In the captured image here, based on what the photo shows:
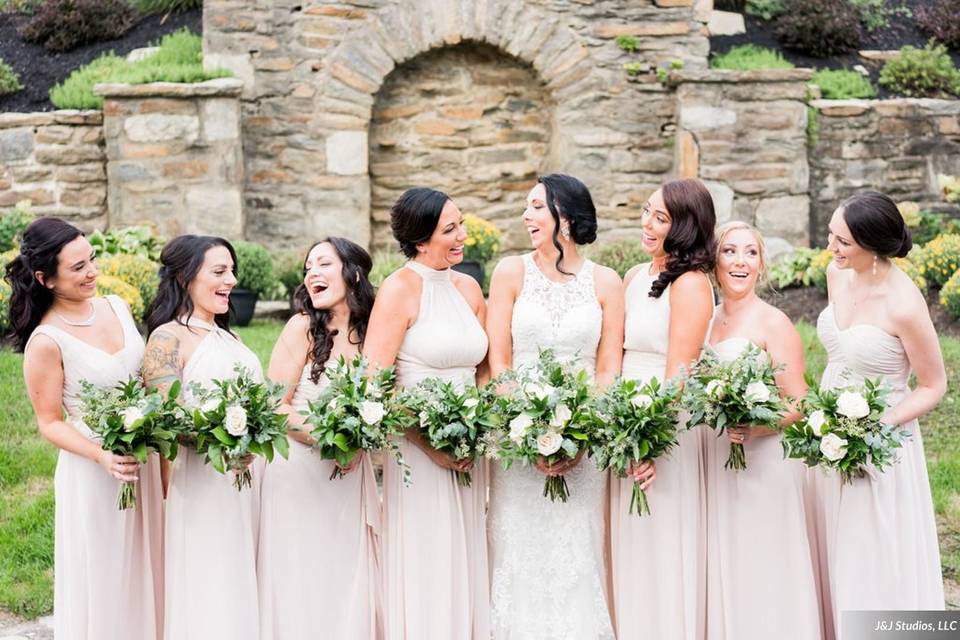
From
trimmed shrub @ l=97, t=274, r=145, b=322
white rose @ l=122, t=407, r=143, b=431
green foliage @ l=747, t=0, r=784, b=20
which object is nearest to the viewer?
white rose @ l=122, t=407, r=143, b=431

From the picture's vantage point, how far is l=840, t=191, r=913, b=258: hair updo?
505 centimetres

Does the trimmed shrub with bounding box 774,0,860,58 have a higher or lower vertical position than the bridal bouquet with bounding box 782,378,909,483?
higher

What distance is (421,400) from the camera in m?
4.95

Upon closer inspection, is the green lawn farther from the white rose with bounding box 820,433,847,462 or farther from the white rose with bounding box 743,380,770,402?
the white rose with bounding box 743,380,770,402

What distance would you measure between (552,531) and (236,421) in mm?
1515

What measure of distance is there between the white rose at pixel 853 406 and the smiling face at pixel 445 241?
1.77 meters

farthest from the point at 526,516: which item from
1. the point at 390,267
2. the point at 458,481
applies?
the point at 390,267

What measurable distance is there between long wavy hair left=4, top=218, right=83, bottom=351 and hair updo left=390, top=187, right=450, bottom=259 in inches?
54.6

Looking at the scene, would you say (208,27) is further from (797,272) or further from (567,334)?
(567,334)

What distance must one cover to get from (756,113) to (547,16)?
7.88 feet

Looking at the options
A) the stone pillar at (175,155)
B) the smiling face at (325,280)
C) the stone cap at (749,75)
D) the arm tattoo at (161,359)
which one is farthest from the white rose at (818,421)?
the stone pillar at (175,155)

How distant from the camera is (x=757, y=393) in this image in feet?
15.8

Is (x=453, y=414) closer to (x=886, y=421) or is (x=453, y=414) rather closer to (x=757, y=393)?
(x=757, y=393)

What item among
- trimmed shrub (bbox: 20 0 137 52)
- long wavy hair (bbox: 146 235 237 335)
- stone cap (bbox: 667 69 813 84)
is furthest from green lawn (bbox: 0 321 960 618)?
trimmed shrub (bbox: 20 0 137 52)
